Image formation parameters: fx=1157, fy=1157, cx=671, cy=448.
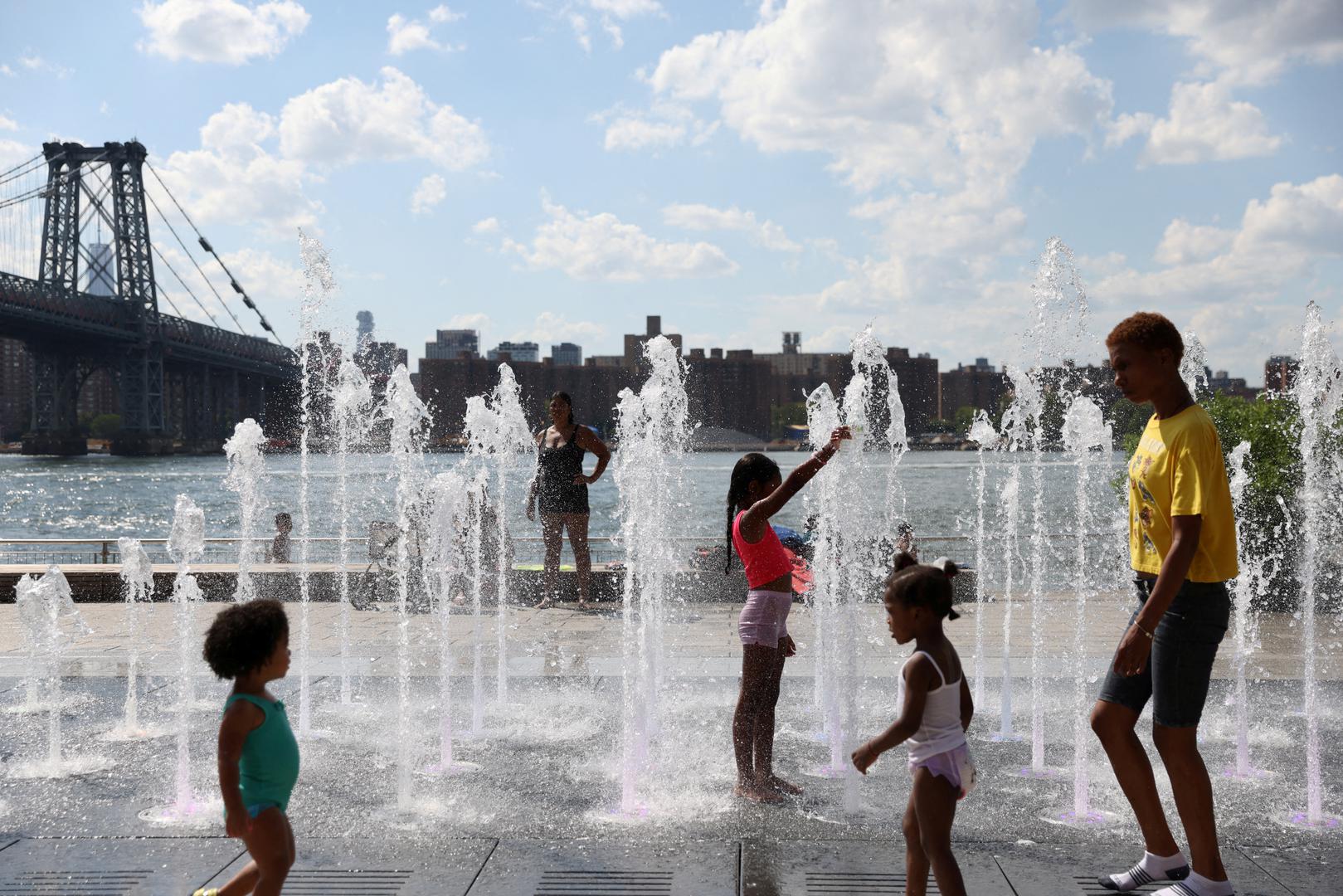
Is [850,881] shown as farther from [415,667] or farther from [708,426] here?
[708,426]

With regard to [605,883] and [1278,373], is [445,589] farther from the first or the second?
[1278,373]

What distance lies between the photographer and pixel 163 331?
6969 cm

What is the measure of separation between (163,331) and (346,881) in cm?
7315

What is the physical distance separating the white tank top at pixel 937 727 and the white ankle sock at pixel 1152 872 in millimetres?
797

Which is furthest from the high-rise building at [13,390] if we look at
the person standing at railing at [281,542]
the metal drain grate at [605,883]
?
the metal drain grate at [605,883]

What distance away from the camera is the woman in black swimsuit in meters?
9.15

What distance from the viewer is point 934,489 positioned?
62375 mm

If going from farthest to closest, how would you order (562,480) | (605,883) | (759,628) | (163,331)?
(163,331) < (562,480) < (759,628) < (605,883)

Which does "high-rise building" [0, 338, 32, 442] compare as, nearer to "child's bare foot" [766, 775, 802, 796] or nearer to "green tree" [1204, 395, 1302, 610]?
"green tree" [1204, 395, 1302, 610]

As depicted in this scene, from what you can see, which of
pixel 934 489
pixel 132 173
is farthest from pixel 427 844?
pixel 132 173

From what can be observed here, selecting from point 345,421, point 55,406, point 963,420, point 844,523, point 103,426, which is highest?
point 55,406

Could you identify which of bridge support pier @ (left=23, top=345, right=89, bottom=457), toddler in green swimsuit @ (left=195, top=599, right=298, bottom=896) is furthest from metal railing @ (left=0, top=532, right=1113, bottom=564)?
bridge support pier @ (left=23, top=345, right=89, bottom=457)

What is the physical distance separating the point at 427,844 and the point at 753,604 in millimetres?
1348

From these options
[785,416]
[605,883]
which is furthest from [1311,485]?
[785,416]
